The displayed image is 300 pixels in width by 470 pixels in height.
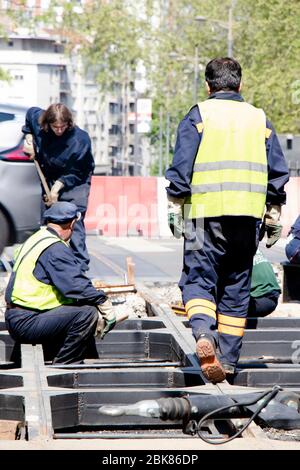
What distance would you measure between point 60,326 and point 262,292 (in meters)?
2.09

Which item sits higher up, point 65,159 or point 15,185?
point 65,159

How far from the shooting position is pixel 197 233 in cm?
782

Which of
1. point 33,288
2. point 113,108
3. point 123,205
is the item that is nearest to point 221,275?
point 33,288

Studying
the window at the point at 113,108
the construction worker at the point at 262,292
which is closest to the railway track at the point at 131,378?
the construction worker at the point at 262,292

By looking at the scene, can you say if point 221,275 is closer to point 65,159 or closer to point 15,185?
point 65,159

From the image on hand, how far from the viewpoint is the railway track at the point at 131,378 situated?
6590 mm

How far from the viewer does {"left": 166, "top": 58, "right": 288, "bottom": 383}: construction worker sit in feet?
25.3

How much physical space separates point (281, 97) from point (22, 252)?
42.3 meters

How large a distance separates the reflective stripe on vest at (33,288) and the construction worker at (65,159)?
9.51ft

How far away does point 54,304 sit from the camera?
8.55m

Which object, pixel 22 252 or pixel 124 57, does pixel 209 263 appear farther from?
pixel 124 57

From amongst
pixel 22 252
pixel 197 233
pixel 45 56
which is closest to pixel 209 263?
pixel 197 233

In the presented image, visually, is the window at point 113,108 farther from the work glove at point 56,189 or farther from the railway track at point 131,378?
the railway track at point 131,378

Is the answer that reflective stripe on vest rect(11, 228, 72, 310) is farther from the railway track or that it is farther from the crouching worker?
the railway track
